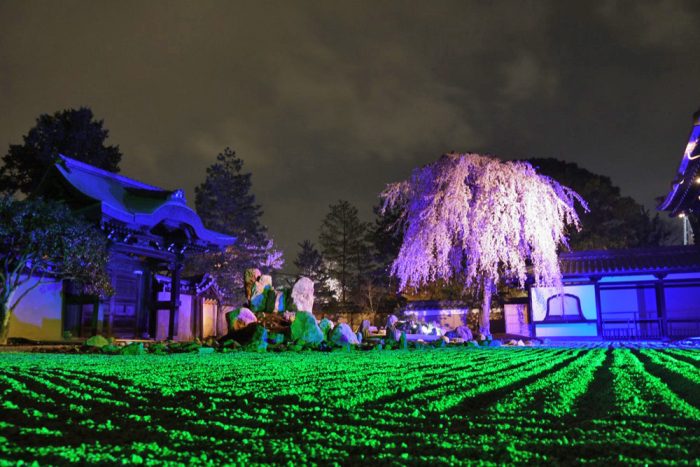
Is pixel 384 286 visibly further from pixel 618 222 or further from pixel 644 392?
pixel 644 392

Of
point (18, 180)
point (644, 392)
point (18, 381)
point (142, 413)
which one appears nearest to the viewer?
point (142, 413)

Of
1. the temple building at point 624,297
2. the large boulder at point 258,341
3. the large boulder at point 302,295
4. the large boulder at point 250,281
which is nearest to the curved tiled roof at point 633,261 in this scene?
the temple building at point 624,297

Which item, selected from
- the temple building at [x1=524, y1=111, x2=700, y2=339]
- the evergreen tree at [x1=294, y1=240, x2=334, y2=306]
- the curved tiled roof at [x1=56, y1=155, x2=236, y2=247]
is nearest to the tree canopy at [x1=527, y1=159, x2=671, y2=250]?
the temple building at [x1=524, y1=111, x2=700, y2=339]

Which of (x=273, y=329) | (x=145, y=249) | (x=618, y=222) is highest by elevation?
(x=618, y=222)

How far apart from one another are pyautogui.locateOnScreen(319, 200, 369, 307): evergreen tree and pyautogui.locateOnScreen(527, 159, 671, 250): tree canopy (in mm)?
13402

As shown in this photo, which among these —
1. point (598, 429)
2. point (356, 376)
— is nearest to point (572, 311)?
point (356, 376)

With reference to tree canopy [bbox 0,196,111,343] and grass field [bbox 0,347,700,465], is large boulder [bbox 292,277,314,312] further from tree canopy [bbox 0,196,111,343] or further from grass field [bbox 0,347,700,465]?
grass field [bbox 0,347,700,465]

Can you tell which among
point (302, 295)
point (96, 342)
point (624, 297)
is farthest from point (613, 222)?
point (96, 342)

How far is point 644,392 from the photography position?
114 inches

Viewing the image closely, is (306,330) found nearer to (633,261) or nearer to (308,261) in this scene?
(633,261)

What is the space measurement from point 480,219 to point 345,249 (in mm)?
25214

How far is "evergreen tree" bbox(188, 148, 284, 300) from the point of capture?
27.0 metres

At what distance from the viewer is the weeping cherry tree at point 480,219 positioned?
11062 millimetres

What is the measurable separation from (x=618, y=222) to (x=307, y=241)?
22.7 metres
